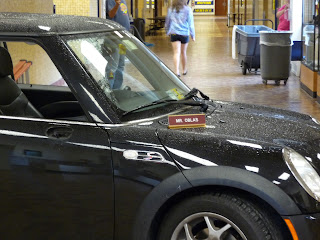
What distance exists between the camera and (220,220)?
3309 mm

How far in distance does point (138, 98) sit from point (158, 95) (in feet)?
0.57

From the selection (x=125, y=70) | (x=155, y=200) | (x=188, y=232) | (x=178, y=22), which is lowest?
(x=188, y=232)

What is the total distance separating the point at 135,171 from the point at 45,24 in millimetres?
1001

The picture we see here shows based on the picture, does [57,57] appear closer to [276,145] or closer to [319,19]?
[276,145]

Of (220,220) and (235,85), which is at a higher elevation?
(220,220)

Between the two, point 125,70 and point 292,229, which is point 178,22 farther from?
point 292,229

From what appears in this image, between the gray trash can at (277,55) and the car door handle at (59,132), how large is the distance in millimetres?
9703

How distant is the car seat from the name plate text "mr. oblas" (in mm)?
886

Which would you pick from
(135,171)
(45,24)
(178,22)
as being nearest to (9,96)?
(45,24)

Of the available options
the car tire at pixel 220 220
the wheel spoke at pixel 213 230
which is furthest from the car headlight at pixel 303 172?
the wheel spoke at pixel 213 230

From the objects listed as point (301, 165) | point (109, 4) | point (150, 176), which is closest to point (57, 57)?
point (150, 176)

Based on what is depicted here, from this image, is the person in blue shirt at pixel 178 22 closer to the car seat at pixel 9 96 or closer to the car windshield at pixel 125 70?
the car windshield at pixel 125 70

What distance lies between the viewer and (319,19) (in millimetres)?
10469

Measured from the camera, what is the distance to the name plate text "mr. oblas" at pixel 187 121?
350 centimetres
